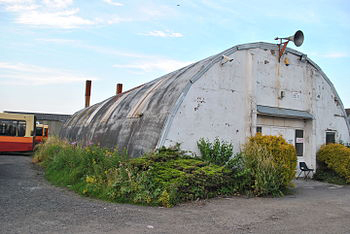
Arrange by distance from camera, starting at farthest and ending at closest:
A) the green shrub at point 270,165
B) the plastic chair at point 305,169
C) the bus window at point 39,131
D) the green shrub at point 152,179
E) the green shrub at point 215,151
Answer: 1. the bus window at point 39,131
2. the plastic chair at point 305,169
3. the green shrub at point 215,151
4. the green shrub at point 270,165
5. the green shrub at point 152,179

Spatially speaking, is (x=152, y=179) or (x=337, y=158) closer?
(x=152, y=179)

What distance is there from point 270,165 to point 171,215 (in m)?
3.66

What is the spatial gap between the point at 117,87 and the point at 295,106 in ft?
71.4

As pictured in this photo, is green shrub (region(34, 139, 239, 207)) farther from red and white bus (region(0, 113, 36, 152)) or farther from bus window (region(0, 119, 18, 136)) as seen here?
bus window (region(0, 119, 18, 136))

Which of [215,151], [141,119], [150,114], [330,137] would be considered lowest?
[215,151]

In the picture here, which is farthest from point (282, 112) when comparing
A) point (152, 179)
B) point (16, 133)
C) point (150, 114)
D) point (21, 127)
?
point (16, 133)

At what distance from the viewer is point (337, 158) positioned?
11.8m

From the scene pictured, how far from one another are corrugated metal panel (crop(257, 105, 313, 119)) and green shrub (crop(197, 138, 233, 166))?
84.9 inches

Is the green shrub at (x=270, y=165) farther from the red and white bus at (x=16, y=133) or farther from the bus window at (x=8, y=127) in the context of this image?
the bus window at (x=8, y=127)

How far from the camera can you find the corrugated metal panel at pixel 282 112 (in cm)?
1134

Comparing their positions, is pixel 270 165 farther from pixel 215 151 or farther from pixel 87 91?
pixel 87 91

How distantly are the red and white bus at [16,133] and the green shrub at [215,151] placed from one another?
1402cm

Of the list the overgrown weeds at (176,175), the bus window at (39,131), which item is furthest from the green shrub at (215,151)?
the bus window at (39,131)

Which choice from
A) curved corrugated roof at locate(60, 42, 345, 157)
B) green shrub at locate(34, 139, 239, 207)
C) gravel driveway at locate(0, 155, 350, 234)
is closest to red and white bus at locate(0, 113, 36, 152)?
curved corrugated roof at locate(60, 42, 345, 157)
